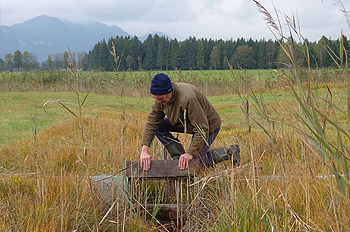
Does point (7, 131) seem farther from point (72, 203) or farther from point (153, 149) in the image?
point (72, 203)

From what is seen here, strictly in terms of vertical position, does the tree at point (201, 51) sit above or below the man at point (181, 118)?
Answer: above

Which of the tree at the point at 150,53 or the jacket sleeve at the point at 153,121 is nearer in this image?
the jacket sleeve at the point at 153,121

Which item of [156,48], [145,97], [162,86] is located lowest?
[145,97]

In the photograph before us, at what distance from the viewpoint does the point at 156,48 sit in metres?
72.2

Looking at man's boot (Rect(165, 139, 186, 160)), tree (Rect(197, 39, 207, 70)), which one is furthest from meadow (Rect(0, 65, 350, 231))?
tree (Rect(197, 39, 207, 70))

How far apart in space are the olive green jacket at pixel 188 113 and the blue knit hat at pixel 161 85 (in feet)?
0.57

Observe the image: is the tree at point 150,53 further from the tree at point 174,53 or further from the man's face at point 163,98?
the man's face at point 163,98

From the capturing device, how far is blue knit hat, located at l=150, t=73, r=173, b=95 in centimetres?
305

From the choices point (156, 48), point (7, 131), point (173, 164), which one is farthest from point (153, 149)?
point (156, 48)

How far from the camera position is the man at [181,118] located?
3039mm

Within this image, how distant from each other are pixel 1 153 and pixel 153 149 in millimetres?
2101

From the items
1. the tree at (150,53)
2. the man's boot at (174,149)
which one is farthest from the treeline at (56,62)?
the tree at (150,53)

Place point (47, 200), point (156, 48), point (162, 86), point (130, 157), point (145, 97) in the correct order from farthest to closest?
point (156, 48) < point (145, 97) < point (130, 157) < point (162, 86) < point (47, 200)

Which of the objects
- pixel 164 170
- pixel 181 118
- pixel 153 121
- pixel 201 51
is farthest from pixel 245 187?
pixel 201 51
